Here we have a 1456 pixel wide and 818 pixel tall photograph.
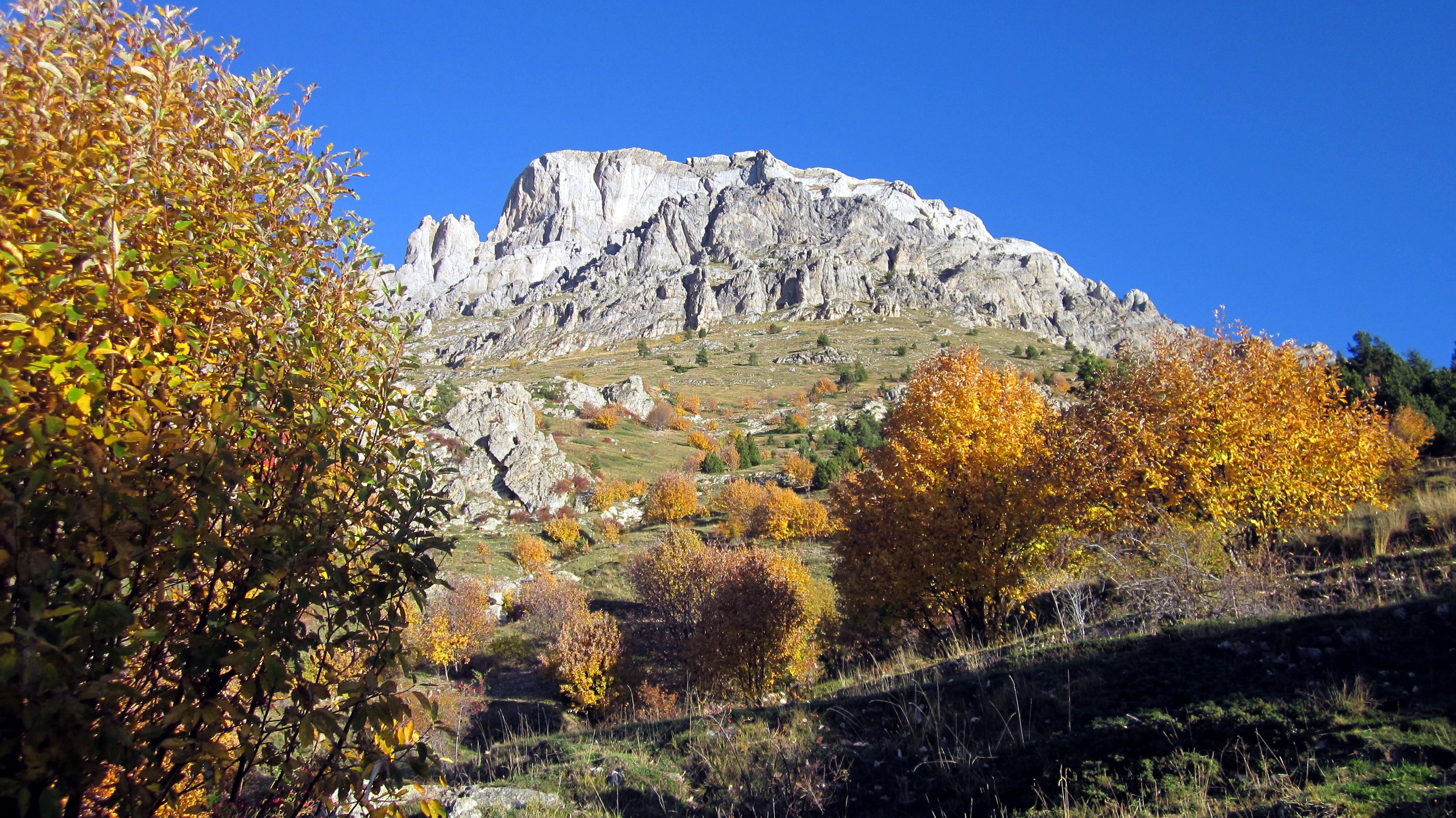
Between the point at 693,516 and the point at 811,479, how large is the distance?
A: 42.3 ft

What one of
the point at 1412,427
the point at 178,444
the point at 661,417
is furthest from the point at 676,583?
the point at 661,417

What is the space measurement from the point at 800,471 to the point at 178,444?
205 feet

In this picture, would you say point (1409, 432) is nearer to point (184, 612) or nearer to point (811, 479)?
point (811, 479)

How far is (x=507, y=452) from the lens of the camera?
55438 mm

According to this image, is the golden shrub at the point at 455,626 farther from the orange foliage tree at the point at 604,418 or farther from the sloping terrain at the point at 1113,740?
the orange foliage tree at the point at 604,418

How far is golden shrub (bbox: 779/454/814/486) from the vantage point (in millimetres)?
62938

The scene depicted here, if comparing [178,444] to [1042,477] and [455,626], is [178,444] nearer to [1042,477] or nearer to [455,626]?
[1042,477]

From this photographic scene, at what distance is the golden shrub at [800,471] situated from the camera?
62938 mm

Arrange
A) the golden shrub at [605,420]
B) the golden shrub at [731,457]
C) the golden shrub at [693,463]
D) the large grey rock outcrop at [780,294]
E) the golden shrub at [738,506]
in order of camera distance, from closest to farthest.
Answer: the golden shrub at [738,506], the golden shrub at [693,463], the golden shrub at [731,457], the golden shrub at [605,420], the large grey rock outcrop at [780,294]

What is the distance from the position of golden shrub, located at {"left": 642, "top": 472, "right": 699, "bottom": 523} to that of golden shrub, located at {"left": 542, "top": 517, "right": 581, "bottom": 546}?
7782mm

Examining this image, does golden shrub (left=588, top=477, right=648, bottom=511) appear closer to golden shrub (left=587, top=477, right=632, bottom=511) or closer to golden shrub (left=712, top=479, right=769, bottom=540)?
golden shrub (left=587, top=477, right=632, bottom=511)

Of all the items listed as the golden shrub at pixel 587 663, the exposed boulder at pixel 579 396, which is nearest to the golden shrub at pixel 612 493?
the exposed boulder at pixel 579 396

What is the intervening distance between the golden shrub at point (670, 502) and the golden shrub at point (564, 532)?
778cm

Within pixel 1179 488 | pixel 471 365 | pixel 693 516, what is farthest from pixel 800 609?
pixel 471 365
